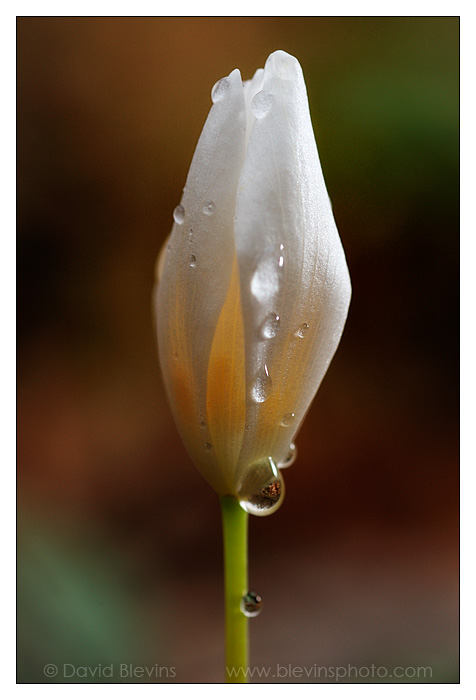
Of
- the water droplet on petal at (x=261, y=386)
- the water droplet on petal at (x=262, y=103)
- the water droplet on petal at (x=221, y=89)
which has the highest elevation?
the water droplet on petal at (x=221, y=89)

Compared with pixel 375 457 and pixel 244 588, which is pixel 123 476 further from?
pixel 244 588

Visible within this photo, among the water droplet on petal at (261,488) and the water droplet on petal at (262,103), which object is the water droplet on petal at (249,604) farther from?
the water droplet on petal at (262,103)

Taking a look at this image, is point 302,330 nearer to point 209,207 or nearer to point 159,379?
point 209,207

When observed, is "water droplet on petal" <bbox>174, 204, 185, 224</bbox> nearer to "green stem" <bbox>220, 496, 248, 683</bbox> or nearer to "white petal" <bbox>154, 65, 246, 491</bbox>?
"white petal" <bbox>154, 65, 246, 491</bbox>

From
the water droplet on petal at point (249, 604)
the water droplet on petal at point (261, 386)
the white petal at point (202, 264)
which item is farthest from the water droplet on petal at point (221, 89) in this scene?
the water droplet on petal at point (249, 604)

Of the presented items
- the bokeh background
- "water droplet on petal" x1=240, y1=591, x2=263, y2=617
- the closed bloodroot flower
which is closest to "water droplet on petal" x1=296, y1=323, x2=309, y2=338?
the closed bloodroot flower

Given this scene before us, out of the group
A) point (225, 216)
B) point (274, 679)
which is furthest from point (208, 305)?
point (274, 679)


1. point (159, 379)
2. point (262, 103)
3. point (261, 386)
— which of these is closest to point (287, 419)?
point (261, 386)
